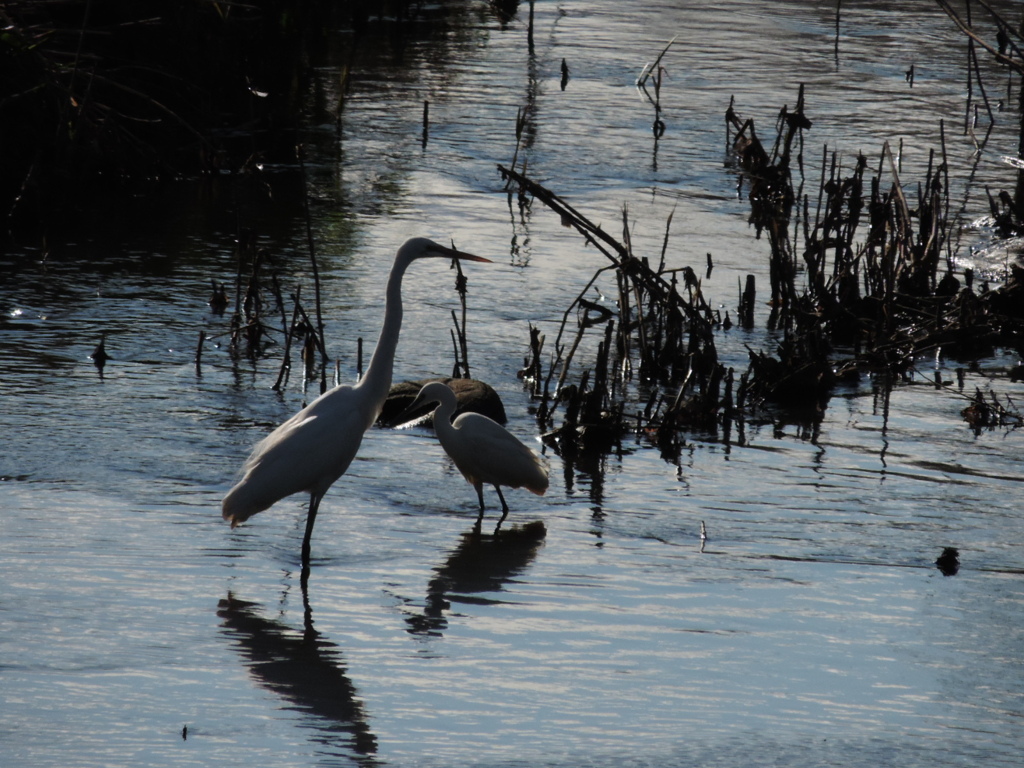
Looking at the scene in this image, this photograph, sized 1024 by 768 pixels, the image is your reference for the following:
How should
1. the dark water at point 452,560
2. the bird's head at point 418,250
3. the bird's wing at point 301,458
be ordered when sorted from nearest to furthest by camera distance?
the dark water at point 452,560 → the bird's wing at point 301,458 → the bird's head at point 418,250

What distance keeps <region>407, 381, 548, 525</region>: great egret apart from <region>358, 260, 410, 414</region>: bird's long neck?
680mm

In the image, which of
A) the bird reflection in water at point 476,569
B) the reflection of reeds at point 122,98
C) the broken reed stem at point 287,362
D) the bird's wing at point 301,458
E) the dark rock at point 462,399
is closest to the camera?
the bird reflection in water at point 476,569

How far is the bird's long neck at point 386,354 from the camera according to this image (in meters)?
6.58

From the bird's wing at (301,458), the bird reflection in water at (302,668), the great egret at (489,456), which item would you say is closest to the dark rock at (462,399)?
the great egret at (489,456)

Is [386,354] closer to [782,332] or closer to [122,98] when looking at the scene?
[782,332]

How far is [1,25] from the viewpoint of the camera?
41.5ft

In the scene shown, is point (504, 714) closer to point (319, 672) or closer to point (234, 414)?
point (319, 672)

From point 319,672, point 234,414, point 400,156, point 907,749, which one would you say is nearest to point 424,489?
point 234,414

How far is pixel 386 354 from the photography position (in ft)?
21.7

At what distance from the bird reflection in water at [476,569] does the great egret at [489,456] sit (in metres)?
0.25

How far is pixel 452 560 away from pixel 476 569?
150mm

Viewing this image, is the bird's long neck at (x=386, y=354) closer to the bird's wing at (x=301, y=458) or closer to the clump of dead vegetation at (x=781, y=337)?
the bird's wing at (x=301, y=458)

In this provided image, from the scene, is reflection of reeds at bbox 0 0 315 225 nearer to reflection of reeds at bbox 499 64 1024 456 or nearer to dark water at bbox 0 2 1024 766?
dark water at bbox 0 2 1024 766

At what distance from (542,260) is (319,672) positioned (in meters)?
7.56
